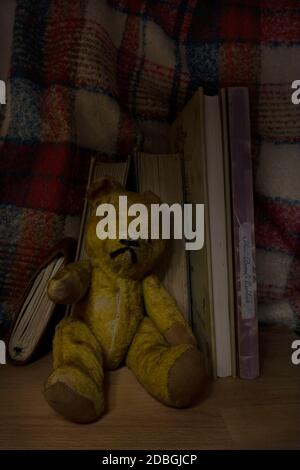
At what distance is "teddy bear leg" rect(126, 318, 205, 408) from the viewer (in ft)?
1.47

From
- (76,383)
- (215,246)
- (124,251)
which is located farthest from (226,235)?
(76,383)

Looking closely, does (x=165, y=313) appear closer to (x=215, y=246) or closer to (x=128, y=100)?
(x=215, y=246)

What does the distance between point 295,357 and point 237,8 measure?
553 millimetres

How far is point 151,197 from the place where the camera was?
22.5 inches

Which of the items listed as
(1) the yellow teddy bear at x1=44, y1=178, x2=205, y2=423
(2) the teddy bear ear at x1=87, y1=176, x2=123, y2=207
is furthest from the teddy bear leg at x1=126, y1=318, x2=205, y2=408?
(2) the teddy bear ear at x1=87, y1=176, x2=123, y2=207

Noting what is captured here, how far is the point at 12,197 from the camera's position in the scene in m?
0.66

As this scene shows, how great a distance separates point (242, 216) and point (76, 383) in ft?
0.89

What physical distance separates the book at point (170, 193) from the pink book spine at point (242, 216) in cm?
10

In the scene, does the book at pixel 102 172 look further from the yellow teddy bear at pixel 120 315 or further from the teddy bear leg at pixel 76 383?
the teddy bear leg at pixel 76 383

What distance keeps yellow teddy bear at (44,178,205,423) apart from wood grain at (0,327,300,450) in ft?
0.07

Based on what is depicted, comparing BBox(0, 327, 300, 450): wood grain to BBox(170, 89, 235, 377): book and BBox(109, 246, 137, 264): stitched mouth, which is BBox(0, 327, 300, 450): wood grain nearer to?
BBox(170, 89, 235, 377): book

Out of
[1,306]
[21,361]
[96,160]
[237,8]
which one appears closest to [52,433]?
[21,361]

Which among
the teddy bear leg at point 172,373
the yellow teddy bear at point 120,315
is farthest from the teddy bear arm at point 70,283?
the teddy bear leg at point 172,373

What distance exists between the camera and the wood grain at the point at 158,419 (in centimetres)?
41
